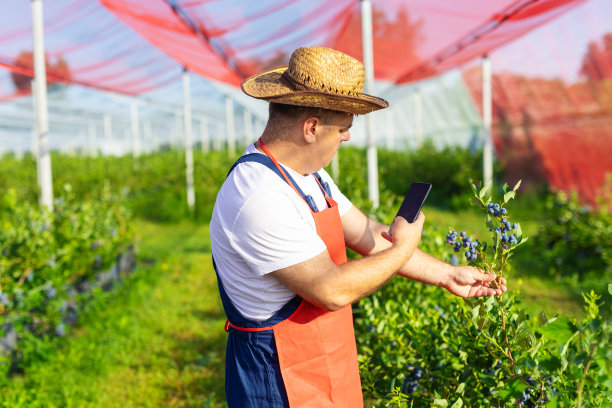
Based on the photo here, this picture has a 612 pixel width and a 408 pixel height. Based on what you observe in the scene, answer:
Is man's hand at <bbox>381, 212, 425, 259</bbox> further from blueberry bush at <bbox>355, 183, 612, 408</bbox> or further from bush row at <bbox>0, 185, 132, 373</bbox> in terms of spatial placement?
bush row at <bbox>0, 185, 132, 373</bbox>

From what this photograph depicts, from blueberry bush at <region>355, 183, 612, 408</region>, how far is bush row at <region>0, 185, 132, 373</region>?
2.05 metres

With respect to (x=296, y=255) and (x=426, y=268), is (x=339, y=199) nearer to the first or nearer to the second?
(x=426, y=268)

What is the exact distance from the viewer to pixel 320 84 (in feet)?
4.51

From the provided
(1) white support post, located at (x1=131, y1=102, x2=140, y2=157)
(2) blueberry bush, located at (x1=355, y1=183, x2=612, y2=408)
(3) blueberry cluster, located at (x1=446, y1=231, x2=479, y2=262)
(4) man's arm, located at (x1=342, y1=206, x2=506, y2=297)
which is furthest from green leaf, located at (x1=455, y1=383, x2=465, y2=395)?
(1) white support post, located at (x1=131, y1=102, x2=140, y2=157)

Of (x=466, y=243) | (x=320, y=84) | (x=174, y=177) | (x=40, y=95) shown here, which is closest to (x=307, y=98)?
(x=320, y=84)

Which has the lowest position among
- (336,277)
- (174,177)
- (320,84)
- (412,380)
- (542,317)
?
(412,380)

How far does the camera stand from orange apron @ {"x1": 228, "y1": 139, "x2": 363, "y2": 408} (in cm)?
139

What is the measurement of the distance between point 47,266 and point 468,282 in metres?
2.95

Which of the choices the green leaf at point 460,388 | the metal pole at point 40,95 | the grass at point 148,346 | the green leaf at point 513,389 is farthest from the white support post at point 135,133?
the green leaf at point 513,389

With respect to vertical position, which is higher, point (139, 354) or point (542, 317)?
point (542, 317)

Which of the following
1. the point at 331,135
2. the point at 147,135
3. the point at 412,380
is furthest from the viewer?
the point at 147,135

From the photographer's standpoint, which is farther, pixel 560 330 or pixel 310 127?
pixel 310 127

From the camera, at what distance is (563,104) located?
24.0 ft

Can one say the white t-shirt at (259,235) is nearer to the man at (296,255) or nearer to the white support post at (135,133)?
the man at (296,255)
